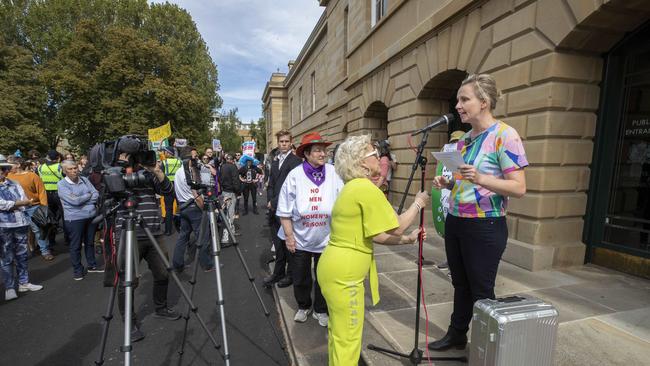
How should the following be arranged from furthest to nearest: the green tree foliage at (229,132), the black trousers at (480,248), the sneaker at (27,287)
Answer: the green tree foliage at (229,132) < the sneaker at (27,287) < the black trousers at (480,248)

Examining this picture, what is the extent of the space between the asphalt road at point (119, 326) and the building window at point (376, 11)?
29.9 ft

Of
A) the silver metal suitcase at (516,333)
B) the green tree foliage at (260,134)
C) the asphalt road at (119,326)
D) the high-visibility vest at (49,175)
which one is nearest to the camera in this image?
the silver metal suitcase at (516,333)

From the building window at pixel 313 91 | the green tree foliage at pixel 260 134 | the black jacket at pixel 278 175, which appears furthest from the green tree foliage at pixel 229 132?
the black jacket at pixel 278 175

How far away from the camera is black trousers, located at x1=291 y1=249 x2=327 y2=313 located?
3.42 meters

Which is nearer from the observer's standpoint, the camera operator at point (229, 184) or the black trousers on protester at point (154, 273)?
the black trousers on protester at point (154, 273)

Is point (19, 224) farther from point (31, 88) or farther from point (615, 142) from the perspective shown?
point (31, 88)

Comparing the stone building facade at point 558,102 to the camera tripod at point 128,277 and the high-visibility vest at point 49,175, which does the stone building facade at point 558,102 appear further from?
the high-visibility vest at point 49,175

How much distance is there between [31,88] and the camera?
83.9ft

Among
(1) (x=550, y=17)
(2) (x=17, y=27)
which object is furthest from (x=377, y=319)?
(2) (x=17, y=27)

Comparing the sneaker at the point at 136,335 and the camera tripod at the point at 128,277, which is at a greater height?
the camera tripod at the point at 128,277

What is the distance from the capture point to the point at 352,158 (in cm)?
213

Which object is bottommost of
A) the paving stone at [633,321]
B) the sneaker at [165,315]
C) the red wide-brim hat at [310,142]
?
the sneaker at [165,315]

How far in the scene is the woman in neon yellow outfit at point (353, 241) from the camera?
80.0 inches

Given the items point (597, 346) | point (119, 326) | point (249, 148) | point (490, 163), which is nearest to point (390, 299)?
point (597, 346)
